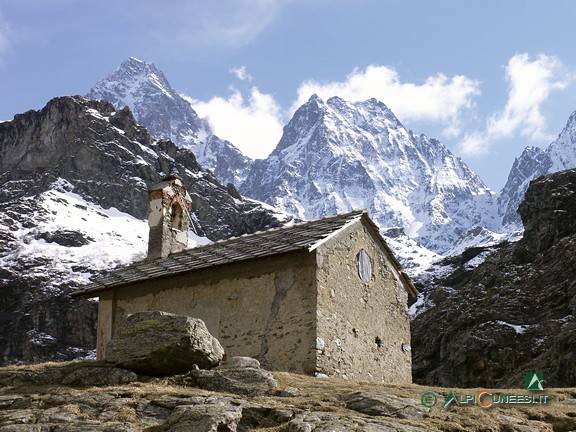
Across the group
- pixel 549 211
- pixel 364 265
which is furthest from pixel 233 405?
pixel 549 211

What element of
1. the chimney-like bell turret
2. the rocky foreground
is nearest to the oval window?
the rocky foreground

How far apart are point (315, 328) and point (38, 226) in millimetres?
101414

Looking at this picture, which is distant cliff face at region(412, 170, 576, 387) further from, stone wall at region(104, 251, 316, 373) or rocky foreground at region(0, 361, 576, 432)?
rocky foreground at region(0, 361, 576, 432)

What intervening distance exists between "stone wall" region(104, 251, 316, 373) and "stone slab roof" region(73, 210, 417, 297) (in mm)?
272

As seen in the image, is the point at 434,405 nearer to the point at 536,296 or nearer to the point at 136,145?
the point at 536,296

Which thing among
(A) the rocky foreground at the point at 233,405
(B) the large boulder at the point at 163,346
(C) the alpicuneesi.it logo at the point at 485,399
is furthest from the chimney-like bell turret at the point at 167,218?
(C) the alpicuneesi.it logo at the point at 485,399

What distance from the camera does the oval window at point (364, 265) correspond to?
19.4 m

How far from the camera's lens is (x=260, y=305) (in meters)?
17.9

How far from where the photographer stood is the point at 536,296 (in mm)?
59406

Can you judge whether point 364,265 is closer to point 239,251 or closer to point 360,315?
point 360,315

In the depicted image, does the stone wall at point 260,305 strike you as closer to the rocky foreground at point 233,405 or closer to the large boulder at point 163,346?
the rocky foreground at point 233,405

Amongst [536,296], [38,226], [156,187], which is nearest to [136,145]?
[38,226]

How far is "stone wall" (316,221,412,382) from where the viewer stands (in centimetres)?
1742

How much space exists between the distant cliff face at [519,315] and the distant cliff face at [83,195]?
51.9 metres
